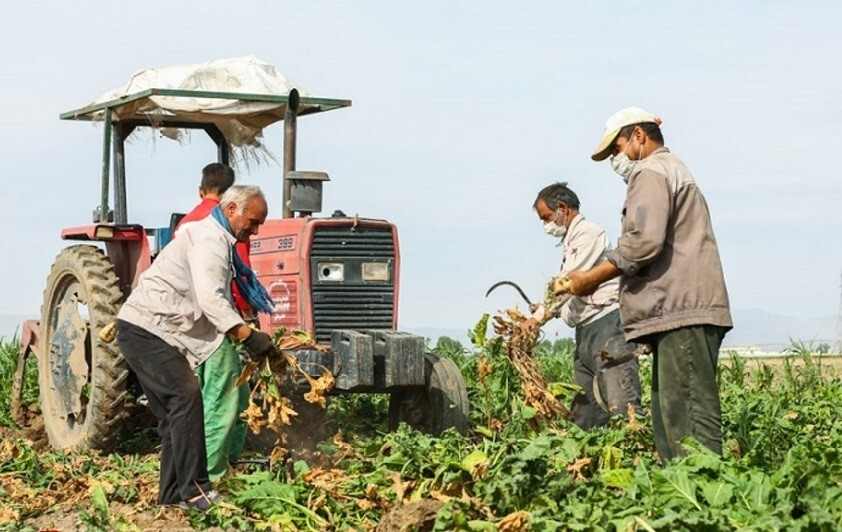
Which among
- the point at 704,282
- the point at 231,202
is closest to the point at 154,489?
the point at 231,202

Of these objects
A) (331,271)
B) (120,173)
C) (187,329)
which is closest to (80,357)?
(120,173)

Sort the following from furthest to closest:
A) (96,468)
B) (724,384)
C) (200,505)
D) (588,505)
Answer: (724,384)
(96,468)
(200,505)
(588,505)

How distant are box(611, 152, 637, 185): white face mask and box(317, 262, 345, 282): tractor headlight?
2.90 m

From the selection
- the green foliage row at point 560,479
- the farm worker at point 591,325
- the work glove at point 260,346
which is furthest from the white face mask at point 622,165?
the work glove at point 260,346

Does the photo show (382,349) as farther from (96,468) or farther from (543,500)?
(543,500)

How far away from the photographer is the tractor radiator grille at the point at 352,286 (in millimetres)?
9148

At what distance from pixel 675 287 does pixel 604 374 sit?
260 cm

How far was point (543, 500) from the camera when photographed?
5.46 meters

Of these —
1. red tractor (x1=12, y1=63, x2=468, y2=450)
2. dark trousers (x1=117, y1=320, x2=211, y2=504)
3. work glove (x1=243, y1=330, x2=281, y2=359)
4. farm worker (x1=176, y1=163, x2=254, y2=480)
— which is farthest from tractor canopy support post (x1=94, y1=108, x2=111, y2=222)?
work glove (x1=243, y1=330, x2=281, y2=359)

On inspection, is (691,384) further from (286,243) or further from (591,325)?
(286,243)

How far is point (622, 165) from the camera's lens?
267 inches

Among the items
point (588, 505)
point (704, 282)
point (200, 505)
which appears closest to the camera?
point (588, 505)

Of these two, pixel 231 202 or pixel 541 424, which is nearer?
pixel 231 202

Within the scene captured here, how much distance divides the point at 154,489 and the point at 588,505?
3.18m
